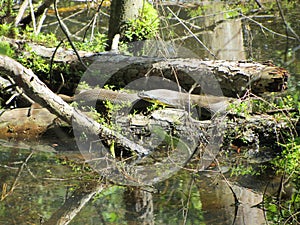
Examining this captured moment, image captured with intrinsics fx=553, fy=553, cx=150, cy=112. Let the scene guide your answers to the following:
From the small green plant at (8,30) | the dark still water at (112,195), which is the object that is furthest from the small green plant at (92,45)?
the dark still water at (112,195)

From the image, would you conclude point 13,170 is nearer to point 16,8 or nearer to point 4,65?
point 4,65

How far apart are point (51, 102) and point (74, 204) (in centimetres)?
76

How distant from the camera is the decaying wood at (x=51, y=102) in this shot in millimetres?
3158

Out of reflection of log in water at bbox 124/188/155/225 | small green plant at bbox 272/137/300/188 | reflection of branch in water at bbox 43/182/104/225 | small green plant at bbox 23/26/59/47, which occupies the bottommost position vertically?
reflection of branch in water at bbox 43/182/104/225

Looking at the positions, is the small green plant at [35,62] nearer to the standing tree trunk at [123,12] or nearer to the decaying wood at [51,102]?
the standing tree trunk at [123,12]

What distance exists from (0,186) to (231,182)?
57.4 inches

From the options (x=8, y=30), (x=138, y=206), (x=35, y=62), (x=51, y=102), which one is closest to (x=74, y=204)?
(x=138, y=206)

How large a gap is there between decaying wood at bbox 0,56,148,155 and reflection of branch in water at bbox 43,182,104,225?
560mm

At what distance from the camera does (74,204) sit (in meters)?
3.17

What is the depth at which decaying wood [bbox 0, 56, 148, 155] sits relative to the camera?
10.4 ft

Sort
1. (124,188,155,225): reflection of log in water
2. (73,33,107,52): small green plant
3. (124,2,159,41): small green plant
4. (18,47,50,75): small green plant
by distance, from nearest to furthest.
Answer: (124,188,155,225): reflection of log in water < (18,47,50,75): small green plant < (73,33,107,52): small green plant < (124,2,159,41): small green plant

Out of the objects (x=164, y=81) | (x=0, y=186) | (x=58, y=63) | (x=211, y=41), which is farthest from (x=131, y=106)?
(x=211, y=41)

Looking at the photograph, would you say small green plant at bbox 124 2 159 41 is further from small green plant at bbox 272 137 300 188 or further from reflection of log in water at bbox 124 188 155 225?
reflection of log in water at bbox 124 188 155 225

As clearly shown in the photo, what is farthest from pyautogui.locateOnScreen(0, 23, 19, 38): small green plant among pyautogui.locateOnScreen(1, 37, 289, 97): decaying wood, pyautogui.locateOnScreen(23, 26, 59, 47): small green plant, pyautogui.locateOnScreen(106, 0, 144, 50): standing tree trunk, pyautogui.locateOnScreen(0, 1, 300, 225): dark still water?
pyautogui.locateOnScreen(0, 1, 300, 225): dark still water
